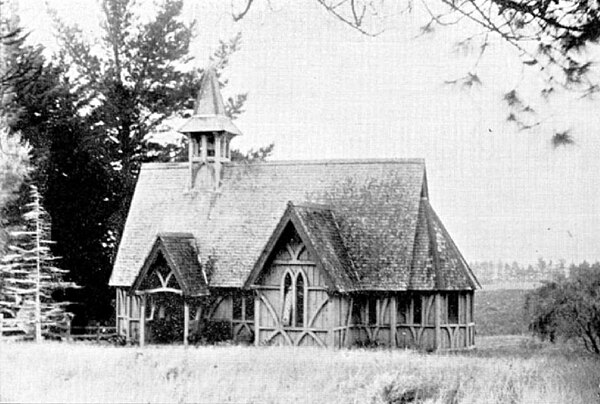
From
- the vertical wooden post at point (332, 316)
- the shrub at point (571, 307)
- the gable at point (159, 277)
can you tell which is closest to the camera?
the shrub at point (571, 307)

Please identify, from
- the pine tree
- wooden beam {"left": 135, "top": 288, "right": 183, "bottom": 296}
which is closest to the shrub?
wooden beam {"left": 135, "top": 288, "right": 183, "bottom": 296}

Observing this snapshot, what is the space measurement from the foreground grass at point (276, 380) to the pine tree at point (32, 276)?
5.11m

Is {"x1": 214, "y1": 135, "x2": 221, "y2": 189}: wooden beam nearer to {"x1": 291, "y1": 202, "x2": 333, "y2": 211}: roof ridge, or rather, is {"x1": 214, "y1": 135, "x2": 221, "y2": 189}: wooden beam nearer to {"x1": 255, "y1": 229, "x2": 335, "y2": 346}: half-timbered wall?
{"x1": 291, "y1": 202, "x2": 333, "y2": 211}: roof ridge

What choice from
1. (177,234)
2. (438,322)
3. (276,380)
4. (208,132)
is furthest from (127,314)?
→ (276,380)

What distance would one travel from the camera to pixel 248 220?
31.1m

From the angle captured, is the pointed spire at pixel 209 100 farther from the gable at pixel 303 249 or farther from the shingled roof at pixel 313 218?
the gable at pixel 303 249

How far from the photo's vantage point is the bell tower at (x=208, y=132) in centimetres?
3259

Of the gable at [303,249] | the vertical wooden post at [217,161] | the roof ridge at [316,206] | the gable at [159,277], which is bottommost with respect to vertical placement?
the gable at [159,277]

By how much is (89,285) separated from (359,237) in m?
10.4

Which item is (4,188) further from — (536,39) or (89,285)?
(89,285)

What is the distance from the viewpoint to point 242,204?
3162cm

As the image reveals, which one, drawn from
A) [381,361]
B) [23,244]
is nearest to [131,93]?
[23,244]

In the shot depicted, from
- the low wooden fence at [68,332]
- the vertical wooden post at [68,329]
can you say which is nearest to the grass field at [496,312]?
the low wooden fence at [68,332]

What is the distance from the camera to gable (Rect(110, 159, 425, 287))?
3005cm
